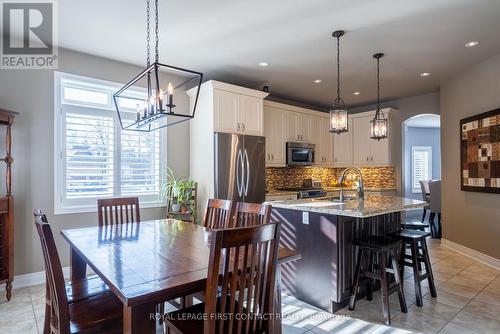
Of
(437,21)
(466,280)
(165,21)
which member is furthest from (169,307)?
(437,21)

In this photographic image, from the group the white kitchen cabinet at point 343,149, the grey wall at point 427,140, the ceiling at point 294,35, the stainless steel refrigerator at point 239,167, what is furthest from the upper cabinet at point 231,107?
the grey wall at point 427,140

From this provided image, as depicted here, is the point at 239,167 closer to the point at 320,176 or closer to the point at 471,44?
the point at 320,176

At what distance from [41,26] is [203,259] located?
3.03 m

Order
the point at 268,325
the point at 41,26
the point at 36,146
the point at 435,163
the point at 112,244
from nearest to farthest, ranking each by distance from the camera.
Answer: the point at 268,325 < the point at 112,244 < the point at 41,26 < the point at 36,146 < the point at 435,163

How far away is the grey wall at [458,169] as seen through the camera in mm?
3906

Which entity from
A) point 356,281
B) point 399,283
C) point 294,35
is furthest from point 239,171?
point 399,283

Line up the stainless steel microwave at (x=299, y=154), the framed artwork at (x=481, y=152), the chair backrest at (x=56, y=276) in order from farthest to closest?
the stainless steel microwave at (x=299, y=154)
the framed artwork at (x=481, y=152)
the chair backrest at (x=56, y=276)

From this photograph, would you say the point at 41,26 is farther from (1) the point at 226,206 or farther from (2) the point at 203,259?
(2) the point at 203,259

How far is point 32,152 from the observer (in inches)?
131

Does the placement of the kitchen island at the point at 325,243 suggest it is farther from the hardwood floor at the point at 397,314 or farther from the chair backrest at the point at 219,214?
the chair backrest at the point at 219,214

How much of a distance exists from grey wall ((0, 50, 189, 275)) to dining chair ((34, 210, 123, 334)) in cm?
198

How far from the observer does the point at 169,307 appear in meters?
2.77

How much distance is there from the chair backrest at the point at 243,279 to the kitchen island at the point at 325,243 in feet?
4.00

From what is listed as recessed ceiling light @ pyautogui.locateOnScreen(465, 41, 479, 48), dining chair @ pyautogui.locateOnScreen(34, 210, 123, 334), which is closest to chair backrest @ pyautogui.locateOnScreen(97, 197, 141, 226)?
dining chair @ pyautogui.locateOnScreen(34, 210, 123, 334)
